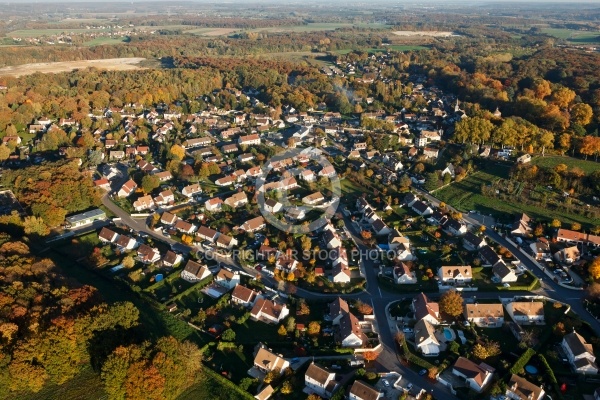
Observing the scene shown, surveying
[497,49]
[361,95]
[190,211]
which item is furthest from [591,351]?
[497,49]

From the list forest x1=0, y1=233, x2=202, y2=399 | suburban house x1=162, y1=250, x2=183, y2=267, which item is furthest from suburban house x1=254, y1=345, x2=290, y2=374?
suburban house x1=162, y1=250, x2=183, y2=267

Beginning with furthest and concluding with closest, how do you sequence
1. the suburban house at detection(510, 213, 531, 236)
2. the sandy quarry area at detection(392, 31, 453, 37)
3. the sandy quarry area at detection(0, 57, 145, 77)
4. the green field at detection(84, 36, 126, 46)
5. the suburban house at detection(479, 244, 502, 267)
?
the sandy quarry area at detection(392, 31, 453, 37) → the green field at detection(84, 36, 126, 46) → the sandy quarry area at detection(0, 57, 145, 77) → the suburban house at detection(510, 213, 531, 236) → the suburban house at detection(479, 244, 502, 267)

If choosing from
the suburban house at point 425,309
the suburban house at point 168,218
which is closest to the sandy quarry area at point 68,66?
the suburban house at point 168,218

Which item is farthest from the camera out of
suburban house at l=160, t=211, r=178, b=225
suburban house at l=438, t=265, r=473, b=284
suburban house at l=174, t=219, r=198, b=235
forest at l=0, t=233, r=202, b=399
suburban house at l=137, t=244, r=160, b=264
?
suburban house at l=160, t=211, r=178, b=225

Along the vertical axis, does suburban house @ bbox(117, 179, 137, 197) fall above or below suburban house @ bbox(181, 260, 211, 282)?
above

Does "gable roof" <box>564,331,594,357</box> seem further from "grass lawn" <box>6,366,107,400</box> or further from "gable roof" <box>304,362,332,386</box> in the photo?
"grass lawn" <box>6,366,107,400</box>

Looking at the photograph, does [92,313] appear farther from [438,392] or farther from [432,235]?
[432,235]
